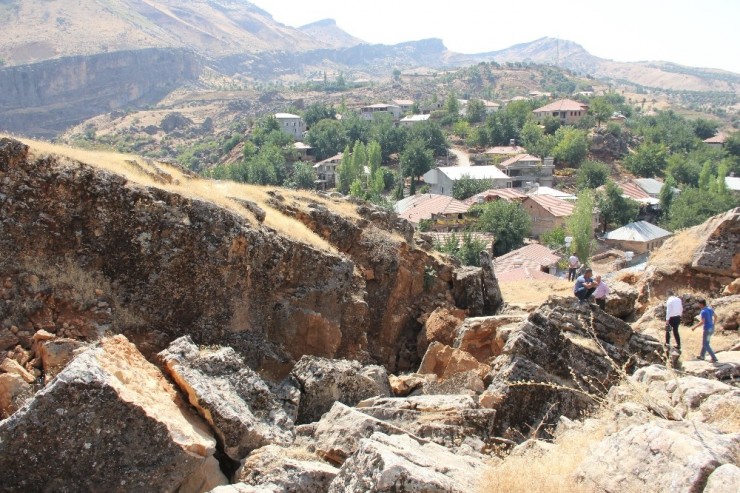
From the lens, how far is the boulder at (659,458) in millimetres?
5059

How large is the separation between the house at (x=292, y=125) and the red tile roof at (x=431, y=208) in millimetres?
46806

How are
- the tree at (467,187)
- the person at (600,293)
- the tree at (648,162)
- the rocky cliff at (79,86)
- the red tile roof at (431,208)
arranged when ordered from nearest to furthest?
the person at (600,293), the red tile roof at (431,208), the tree at (467,187), the tree at (648,162), the rocky cliff at (79,86)

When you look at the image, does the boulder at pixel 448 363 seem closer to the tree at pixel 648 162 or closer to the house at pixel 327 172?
the house at pixel 327 172

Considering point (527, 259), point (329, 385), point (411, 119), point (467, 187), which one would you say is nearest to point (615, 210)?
point (467, 187)

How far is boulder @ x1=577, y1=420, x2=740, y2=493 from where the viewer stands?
5059mm

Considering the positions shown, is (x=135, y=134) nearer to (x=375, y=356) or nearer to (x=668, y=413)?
(x=375, y=356)

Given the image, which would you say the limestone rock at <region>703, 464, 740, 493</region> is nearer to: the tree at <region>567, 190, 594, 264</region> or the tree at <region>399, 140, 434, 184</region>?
the tree at <region>567, 190, 594, 264</region>

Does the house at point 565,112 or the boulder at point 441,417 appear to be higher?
the boulder at point 441,417

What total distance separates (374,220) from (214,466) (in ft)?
34.6

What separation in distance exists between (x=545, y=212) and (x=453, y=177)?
49.9ft

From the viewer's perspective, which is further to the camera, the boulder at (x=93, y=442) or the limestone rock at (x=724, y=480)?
the boulder at (x=93, y=442)

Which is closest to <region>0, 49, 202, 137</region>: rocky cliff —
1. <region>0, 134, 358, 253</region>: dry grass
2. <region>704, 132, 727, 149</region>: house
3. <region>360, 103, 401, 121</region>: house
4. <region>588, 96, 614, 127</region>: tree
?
<region>360, 103, 401, 121</region>: house

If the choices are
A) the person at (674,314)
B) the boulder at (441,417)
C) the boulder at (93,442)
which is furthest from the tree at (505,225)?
the boulder at (93,442)

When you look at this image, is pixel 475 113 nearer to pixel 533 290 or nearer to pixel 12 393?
pixel 533 290
